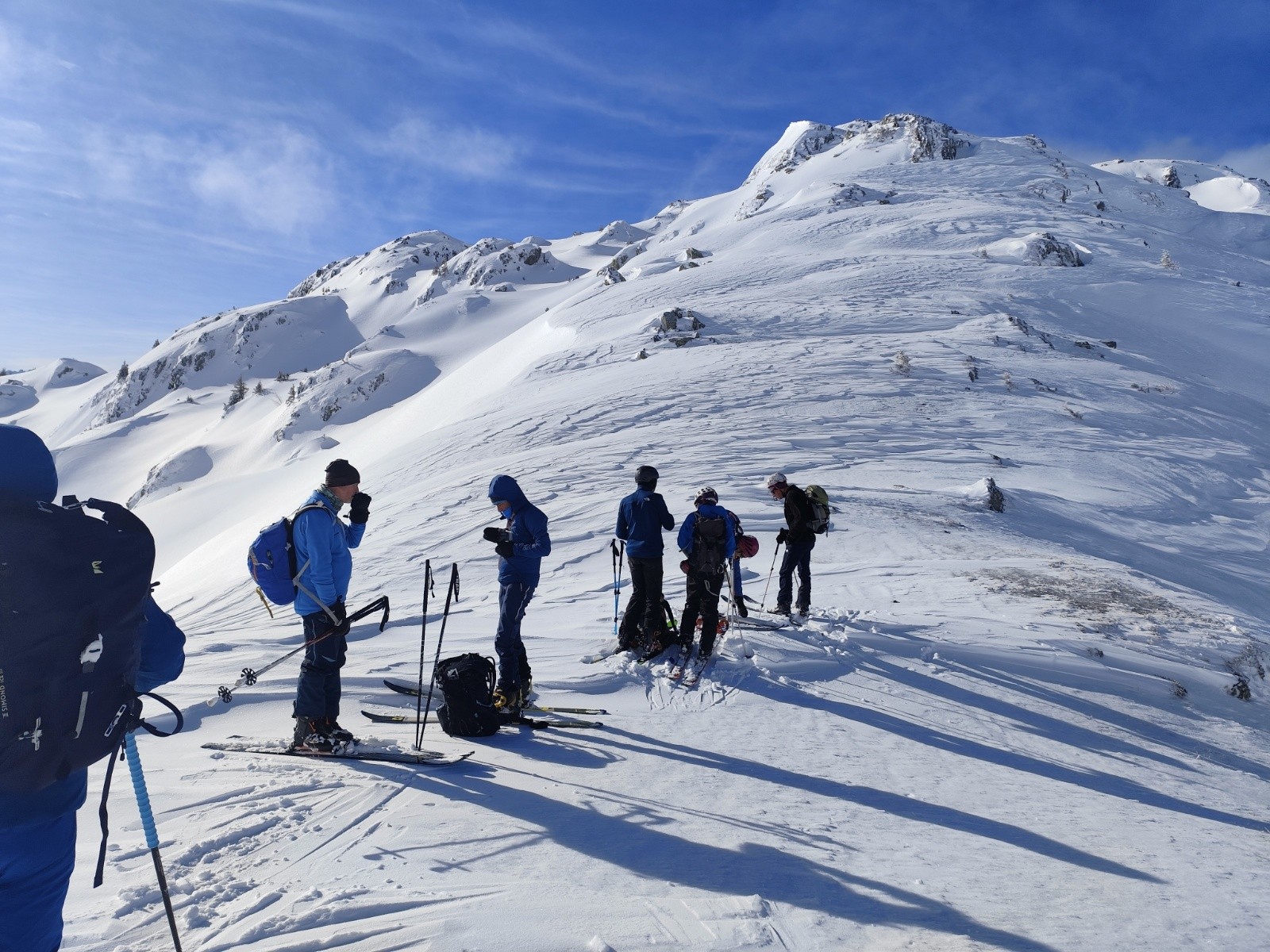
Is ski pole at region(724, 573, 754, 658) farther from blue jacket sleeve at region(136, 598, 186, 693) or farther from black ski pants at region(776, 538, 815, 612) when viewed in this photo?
blue jacket sleeve at region(136, 598, 186, 693)

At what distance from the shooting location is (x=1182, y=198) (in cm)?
5712

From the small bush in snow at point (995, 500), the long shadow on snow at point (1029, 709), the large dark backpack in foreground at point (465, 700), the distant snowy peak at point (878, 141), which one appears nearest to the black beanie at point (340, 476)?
the large dark backpack in foreground at point (465, 700)

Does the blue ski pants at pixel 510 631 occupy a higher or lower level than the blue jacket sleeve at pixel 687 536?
lower

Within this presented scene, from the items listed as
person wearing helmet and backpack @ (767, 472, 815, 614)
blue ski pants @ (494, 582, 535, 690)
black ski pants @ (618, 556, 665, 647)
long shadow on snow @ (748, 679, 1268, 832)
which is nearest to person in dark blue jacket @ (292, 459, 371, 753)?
blue ski pants @ (494, 582, 535, 690)

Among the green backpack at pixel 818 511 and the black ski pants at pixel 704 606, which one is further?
the green backpack at pixel 818 511

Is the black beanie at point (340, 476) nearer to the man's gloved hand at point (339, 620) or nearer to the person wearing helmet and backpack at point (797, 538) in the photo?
the man's gloved hand at point (339, 620)

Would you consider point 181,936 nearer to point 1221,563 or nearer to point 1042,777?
point 1042,777

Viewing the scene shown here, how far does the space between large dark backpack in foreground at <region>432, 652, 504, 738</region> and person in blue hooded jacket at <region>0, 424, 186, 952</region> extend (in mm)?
3578

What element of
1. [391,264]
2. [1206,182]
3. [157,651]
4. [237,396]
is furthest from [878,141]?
[157,651]

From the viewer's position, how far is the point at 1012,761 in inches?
236

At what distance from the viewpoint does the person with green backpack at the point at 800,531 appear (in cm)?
920

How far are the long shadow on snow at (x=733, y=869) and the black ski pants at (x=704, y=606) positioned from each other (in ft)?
10.1

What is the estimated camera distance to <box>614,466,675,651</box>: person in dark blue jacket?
7590mm

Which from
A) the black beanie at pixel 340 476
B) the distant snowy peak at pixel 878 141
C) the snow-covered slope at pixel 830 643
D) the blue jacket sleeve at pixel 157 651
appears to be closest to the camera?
the blue jacket sleeve at pixel 157 651
